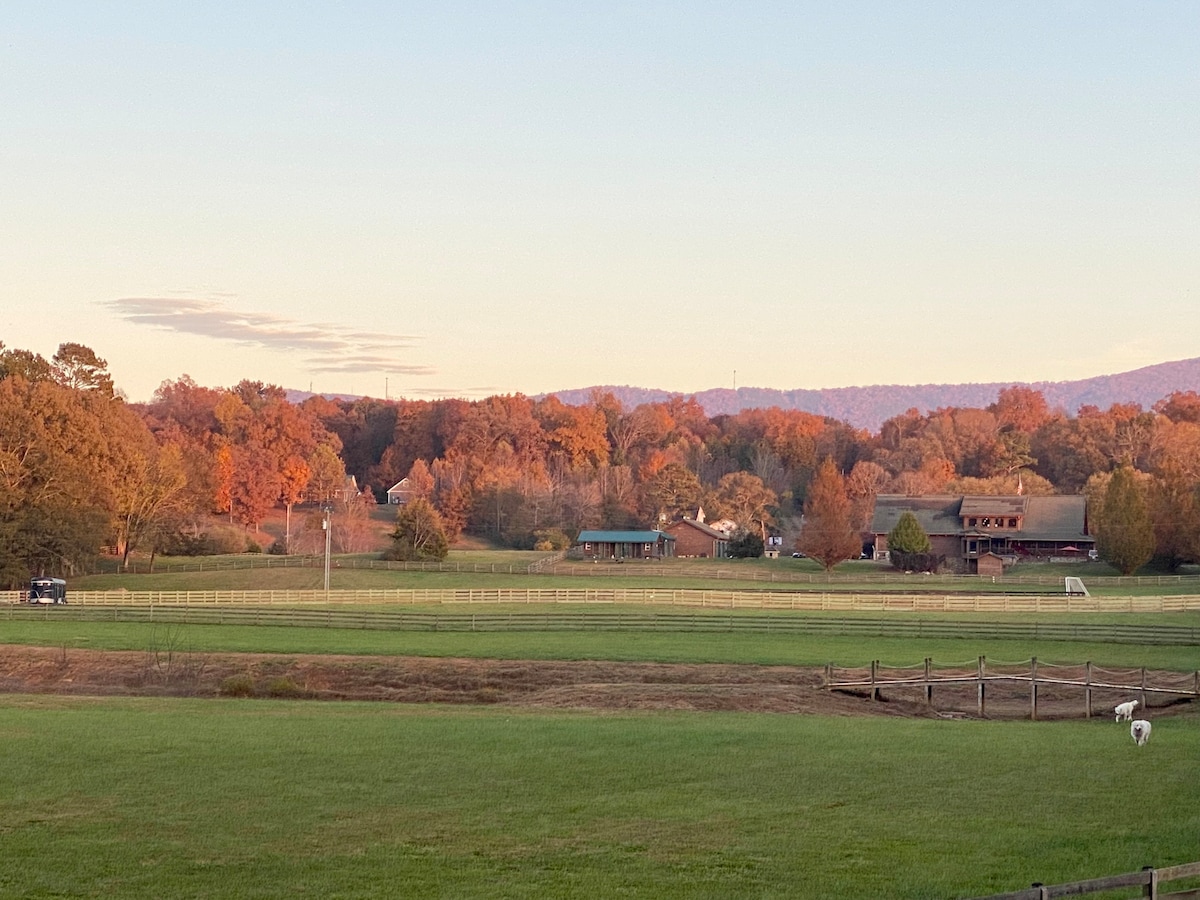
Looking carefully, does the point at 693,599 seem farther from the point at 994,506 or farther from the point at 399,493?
the point at 399,493

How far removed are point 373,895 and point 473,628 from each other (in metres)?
39.2

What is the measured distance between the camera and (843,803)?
1819 centimetres

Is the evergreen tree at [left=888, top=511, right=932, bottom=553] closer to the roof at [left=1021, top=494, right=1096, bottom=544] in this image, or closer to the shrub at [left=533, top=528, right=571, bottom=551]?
the roof at [left=1021, top=494, right=1096, bottom=544]

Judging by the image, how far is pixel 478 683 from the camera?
39.2 metres

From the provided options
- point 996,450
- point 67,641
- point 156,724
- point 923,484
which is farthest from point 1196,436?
point 156,724

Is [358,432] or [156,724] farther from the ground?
[358,432]

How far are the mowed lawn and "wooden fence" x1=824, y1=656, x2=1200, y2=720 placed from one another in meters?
5.27

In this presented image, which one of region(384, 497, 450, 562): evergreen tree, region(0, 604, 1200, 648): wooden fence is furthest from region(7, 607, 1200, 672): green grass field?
region(384, 497, 450, 562): evergreen tree

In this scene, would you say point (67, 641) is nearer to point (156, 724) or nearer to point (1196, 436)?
point (156, 724)

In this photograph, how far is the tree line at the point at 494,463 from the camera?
7831cm

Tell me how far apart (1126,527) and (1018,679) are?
5834 cm

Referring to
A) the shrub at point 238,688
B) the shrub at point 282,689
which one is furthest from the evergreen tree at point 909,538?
the shrub at point 238,688

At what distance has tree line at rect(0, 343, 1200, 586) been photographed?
78312 mm

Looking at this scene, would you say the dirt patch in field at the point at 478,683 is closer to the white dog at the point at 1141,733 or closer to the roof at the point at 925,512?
the white dog at the point at 1141,733
